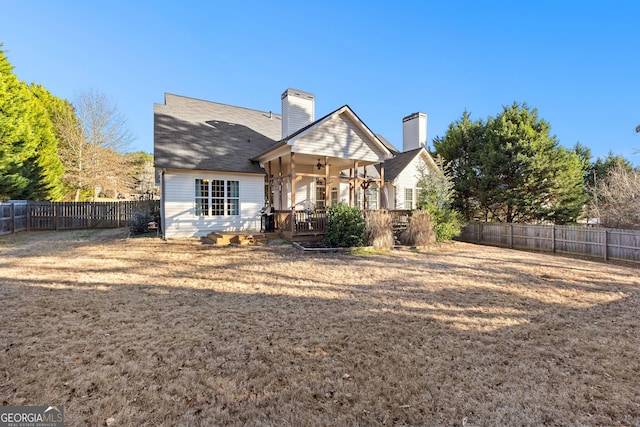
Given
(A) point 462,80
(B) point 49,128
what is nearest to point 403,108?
(A) point 462,80

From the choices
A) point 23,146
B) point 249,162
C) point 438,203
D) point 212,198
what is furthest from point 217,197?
point 23,146

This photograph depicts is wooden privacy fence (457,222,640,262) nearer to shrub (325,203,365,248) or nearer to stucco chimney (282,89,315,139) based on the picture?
shrub (325,203,365,248)

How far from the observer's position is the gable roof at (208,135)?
1296 centimetres

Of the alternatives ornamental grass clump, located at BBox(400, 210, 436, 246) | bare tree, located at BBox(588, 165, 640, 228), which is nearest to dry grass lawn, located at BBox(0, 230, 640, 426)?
ornamental grass clump, located at BBox(400, 210, 436, 246)

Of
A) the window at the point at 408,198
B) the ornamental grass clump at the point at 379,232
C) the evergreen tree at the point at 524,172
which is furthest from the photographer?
the window at the point at 408,198

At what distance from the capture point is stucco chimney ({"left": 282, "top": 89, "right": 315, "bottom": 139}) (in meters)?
16.1

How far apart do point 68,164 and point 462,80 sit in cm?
3057

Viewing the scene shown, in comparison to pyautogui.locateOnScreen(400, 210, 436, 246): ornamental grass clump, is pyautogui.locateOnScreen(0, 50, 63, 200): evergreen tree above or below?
above

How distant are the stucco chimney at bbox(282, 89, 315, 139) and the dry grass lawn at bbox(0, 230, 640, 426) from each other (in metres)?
11.2

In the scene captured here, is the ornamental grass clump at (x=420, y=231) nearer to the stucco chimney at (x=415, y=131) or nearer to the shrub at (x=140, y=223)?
the stucco chimney at (x=415, y=131)

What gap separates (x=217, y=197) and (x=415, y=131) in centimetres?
1365

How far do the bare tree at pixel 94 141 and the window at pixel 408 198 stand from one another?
22710mm

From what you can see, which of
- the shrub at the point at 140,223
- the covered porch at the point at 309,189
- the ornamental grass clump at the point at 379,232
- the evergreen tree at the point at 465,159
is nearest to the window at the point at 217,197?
the covered porch at the point at 309,189

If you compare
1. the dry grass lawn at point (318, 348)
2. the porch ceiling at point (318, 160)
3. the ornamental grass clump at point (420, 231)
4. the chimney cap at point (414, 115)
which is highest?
the chimney cap at point (414, 115)
